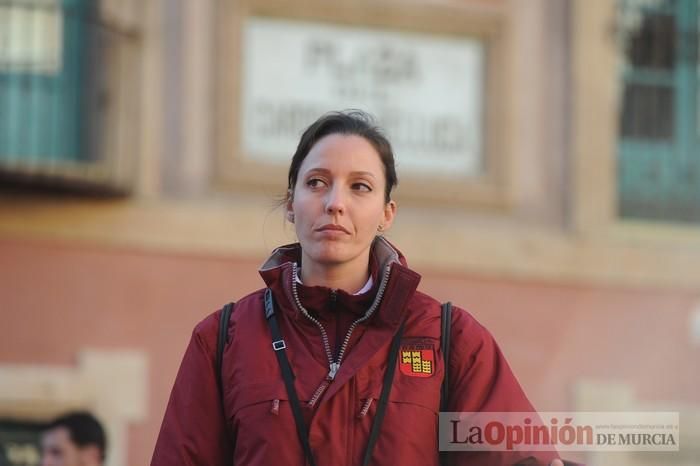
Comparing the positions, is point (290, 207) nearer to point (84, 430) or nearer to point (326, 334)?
point (326, 334)

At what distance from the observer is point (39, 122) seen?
1188 centimetres

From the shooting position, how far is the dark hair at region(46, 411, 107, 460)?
27.1 ft

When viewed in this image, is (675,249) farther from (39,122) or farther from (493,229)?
(39,122)

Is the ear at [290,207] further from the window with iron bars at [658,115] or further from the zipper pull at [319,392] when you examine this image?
the window with iron bars at [658,115]

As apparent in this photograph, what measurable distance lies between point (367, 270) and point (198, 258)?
8287mm

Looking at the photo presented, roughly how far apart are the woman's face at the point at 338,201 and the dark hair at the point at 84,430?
14.9 ft

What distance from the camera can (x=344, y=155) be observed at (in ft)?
12.8

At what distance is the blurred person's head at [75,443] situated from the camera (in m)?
8.20

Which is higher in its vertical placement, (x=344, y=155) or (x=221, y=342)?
(x=344, y=155)

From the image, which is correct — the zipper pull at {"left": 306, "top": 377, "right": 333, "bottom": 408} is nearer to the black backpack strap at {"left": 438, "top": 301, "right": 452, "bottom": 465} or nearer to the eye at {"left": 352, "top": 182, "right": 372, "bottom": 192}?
the black backpack strap at {"left": 438, "top": 301, "right": 452, "bottom": 465}

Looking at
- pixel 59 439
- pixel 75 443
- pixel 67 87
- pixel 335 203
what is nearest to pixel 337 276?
pixel 335 203

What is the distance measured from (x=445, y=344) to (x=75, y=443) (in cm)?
478

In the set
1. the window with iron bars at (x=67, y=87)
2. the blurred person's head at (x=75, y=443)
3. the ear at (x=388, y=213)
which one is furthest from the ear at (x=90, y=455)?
the ear at (x=388, y=213)

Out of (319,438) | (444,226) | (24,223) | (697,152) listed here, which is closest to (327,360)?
(319,438)
